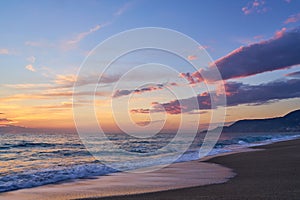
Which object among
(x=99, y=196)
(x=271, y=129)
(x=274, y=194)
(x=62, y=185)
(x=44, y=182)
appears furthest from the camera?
(x=271, y=129)

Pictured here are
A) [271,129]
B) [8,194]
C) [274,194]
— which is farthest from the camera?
[271,129]

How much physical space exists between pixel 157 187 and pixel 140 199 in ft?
7.29

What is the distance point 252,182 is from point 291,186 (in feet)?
5.03

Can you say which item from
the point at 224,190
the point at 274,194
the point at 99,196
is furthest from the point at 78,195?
the point at 274,194

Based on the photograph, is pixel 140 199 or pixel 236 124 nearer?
pixel 140 199

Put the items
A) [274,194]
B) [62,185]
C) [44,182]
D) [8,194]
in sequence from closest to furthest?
[274,194] < [8,194] < [62,185] < [44,182]

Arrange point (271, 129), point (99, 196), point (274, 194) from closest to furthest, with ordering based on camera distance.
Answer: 1. point (274, 194)
2. point (99, 196)
3. point (271, 129)

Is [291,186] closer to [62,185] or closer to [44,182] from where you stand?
[62,185]

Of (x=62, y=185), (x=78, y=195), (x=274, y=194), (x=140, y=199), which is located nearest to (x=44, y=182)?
(x=62, y=185)

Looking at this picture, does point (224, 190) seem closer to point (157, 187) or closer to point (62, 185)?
point (157, 187)

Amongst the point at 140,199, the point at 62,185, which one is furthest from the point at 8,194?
the point at 140,199

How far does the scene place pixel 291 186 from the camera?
9586 mm

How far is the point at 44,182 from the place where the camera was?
12.7 metres

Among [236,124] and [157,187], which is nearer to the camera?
[157,187]
